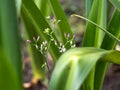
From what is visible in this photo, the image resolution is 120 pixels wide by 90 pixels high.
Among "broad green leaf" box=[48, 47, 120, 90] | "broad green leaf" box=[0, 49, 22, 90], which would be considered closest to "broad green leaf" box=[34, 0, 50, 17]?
"broad green leaf" box=[48, 47, 120, 90]

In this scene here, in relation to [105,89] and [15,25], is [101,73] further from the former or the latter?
[105,89]

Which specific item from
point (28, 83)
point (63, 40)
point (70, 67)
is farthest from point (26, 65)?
point (70, 67)

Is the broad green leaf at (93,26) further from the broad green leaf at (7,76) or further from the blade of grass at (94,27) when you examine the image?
the broad green leaf at (7,76)

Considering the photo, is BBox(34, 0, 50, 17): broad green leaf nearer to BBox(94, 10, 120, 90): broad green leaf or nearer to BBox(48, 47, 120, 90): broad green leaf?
BBox(94, 10, 120, 90): broad green leaf

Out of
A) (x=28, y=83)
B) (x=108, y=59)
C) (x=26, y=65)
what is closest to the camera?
(x=108, y=59)

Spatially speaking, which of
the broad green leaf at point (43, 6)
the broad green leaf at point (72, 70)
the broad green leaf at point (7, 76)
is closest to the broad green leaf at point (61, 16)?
the broad green leaf at point (43, 6)

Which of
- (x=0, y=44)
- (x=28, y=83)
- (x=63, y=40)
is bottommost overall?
(x=28, y=83)

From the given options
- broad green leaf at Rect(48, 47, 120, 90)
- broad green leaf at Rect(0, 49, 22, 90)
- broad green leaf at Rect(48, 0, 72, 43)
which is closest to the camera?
broad green leaf at Rect(0, 49, 22, 90)

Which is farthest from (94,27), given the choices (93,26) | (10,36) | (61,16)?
(10,36)
